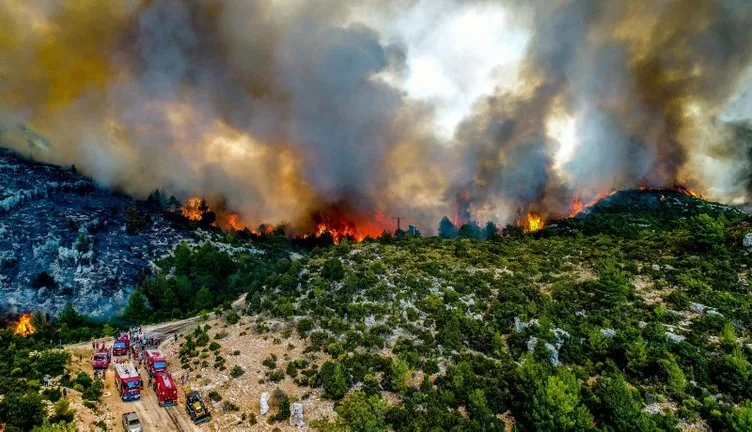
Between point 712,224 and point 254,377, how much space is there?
92129 mm

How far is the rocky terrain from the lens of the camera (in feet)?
372

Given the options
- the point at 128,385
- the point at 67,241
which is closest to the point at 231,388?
the point at 128,385

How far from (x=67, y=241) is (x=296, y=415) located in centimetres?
11566

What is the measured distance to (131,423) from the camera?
46375 mm

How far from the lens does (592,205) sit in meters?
156

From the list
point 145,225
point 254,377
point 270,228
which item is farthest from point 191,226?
point 254,377

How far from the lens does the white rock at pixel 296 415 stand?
50287mm

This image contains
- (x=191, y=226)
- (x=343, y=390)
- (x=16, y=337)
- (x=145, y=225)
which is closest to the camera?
(x=343, y=390)

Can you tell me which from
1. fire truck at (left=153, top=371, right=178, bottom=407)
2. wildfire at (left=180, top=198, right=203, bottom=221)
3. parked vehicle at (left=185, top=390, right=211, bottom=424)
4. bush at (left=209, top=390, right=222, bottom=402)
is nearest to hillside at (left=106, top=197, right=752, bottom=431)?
bush at (left=209, top=390, right=222, bottom=402)

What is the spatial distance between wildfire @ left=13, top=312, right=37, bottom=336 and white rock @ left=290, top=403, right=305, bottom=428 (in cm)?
7983

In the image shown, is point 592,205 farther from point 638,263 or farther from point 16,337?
point 16,337

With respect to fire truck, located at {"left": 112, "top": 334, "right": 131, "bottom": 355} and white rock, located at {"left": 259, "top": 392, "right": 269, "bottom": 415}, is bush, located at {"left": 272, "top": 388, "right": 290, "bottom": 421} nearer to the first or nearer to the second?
white rock, located at {"left": 259, "top": 392, "right": 269, "bottom": 415}

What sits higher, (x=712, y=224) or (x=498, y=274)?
(x=712, y=224)

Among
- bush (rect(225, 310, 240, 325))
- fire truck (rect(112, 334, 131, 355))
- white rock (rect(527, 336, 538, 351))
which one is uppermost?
bush (rect(225, 310, 240, 325))
